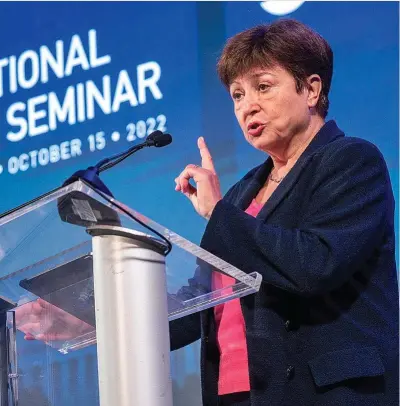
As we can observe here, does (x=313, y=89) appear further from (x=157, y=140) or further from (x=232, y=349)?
(x=232, y=349)

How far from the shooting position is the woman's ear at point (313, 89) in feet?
5.63

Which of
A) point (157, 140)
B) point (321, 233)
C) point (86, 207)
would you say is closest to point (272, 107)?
point (157, 140)

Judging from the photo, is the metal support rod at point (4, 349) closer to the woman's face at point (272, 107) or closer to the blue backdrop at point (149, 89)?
the woman's face at point (272, 107)

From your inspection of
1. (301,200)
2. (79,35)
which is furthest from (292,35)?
(79,35)

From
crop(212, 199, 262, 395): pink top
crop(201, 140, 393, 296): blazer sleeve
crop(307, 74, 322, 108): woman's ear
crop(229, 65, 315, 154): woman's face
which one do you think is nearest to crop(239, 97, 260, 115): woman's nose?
crop(229, 65, 315, 154): woman's face

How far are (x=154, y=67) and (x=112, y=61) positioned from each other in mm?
162

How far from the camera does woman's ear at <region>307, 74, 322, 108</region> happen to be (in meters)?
1.72

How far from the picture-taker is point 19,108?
2971 mm

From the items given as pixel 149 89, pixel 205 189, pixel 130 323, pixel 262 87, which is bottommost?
pixel 130 323

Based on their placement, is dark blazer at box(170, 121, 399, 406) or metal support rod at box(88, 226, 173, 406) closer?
metal support rod at box(88, 226, 173, 406)

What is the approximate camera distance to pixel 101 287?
110 centimetres

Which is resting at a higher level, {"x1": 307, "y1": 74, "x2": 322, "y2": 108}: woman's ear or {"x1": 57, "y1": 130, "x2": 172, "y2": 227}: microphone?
{"x1": 307, "y1": 74, "x2": 322, "y2": 108}: woman's ear

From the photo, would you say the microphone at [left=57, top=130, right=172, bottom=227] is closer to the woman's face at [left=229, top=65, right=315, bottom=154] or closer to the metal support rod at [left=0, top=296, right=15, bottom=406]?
the metal support rod at [left=0, top=296, right=15, bottom=406]

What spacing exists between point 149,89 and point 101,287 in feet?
5.47
